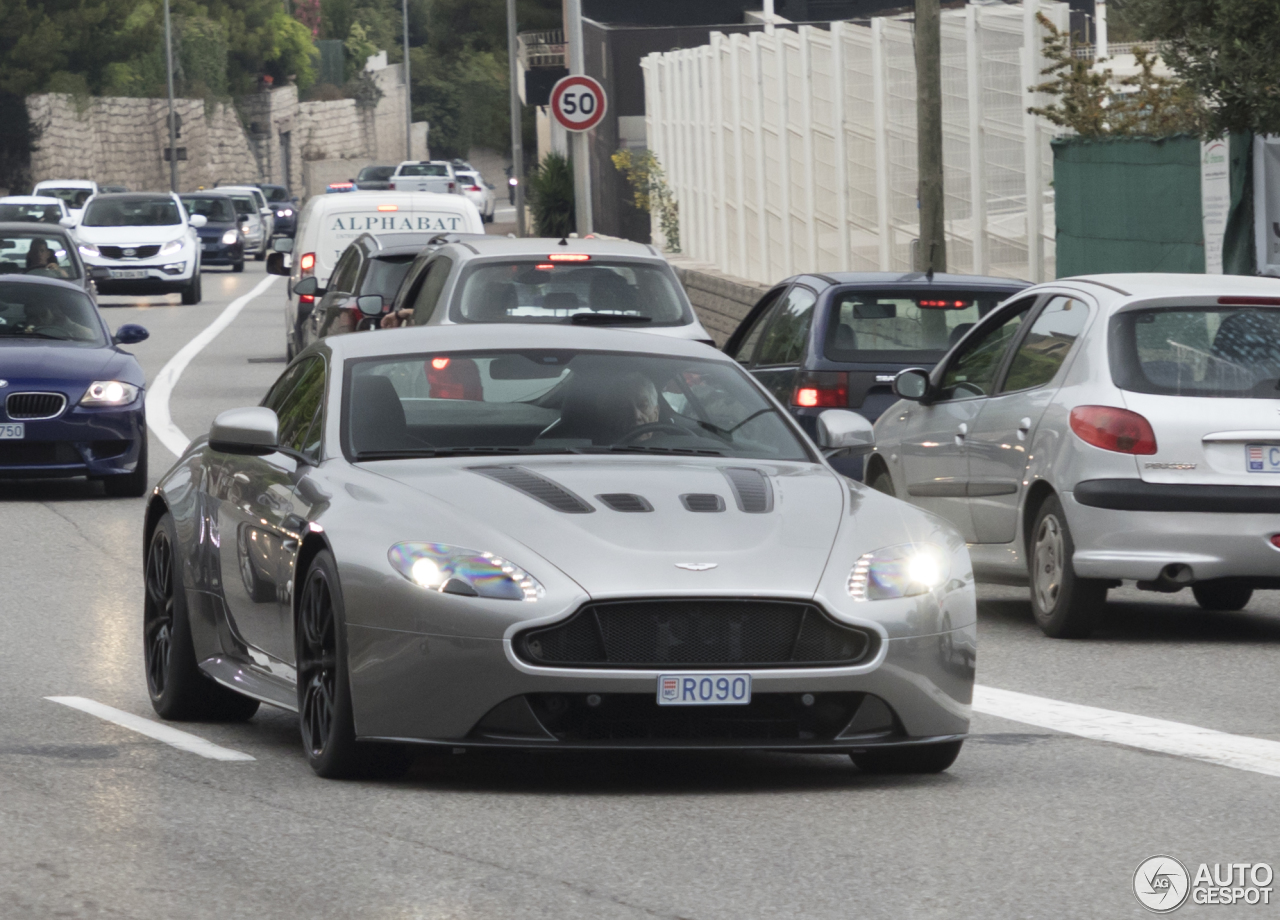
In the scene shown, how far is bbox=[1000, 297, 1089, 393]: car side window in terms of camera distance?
11.0 m

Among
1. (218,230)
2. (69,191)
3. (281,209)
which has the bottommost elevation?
(281,209)

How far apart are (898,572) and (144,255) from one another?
36648 millimetres

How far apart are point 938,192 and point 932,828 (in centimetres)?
1511

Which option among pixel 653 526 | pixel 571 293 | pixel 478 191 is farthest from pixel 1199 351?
pixel 478 191

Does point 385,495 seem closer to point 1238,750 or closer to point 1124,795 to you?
point 1124,795

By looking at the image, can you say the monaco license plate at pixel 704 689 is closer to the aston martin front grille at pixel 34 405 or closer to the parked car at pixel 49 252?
the aston martin front grille at pixel 34 405

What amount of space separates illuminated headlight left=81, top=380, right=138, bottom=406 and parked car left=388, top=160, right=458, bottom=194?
50997 mm

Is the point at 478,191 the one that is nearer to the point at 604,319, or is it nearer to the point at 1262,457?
the point at 604,319

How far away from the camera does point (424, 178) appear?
74.1 metres

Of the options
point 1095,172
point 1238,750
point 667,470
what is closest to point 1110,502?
→ point 1238,750

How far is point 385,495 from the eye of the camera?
→ 24.1 ft

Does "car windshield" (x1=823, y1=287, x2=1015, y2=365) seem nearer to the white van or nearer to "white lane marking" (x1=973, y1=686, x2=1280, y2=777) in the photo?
"white lane marking" (x1=973, y1=686, x2=1280, y2=777)

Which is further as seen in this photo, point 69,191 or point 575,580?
point 69,191

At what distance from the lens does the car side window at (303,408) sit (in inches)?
326
